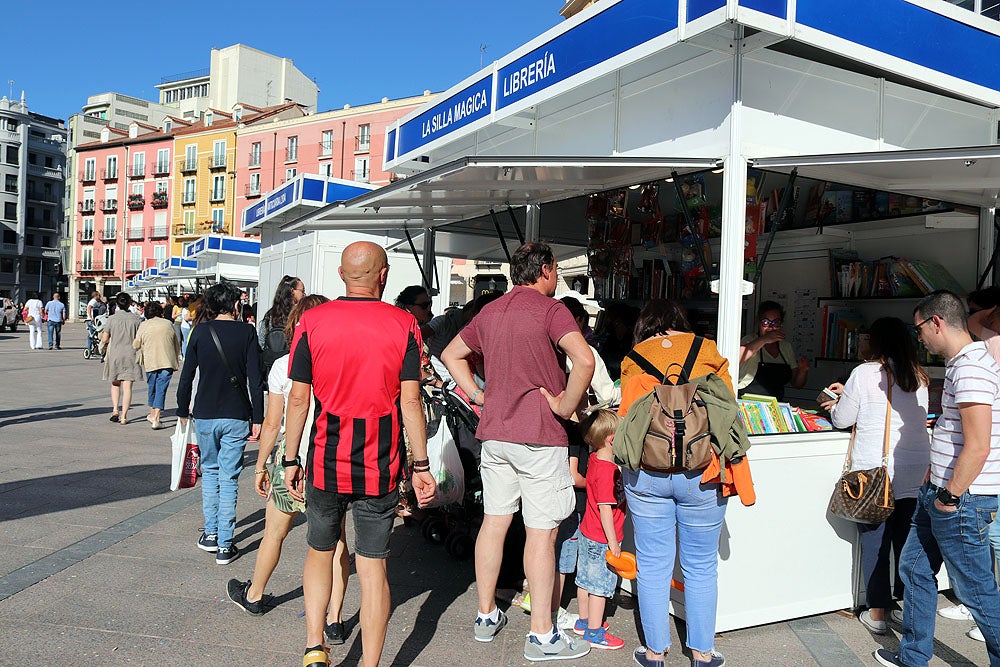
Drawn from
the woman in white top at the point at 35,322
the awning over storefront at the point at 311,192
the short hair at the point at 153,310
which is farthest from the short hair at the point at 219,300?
the woman in white top at the point at 35,322

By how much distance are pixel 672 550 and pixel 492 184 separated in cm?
257

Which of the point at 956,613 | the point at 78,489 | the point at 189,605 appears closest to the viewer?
the point at 189,605

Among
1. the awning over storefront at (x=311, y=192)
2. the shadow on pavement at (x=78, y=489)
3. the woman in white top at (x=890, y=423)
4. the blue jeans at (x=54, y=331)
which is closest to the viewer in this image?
the woman in white top at (x=890, y=423)

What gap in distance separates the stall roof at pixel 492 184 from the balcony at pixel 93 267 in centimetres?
6080

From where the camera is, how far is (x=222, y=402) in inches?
185

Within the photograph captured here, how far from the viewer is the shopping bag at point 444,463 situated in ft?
14.5

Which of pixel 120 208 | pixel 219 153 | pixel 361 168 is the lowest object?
pixel 120 208

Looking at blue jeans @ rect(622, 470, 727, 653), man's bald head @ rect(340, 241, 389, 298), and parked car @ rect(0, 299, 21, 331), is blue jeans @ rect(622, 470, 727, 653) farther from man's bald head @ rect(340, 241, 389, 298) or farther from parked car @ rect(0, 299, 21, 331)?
parked car @ rect(0, 299, 21, 331)

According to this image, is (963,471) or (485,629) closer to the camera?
(963,471)

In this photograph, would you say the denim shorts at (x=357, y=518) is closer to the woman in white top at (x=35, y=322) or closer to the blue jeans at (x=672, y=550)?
the blue jeans at (x=672, y=550)

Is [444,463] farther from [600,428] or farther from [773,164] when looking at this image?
[773,164]

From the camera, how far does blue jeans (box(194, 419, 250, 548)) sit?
4.68m

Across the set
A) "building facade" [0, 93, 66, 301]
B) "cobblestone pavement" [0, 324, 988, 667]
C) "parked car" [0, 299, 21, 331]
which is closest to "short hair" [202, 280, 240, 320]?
"cobblestone pavement" [0, 324, 988, 667]

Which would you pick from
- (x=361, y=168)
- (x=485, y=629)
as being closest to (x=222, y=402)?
(x=485, y=629)
